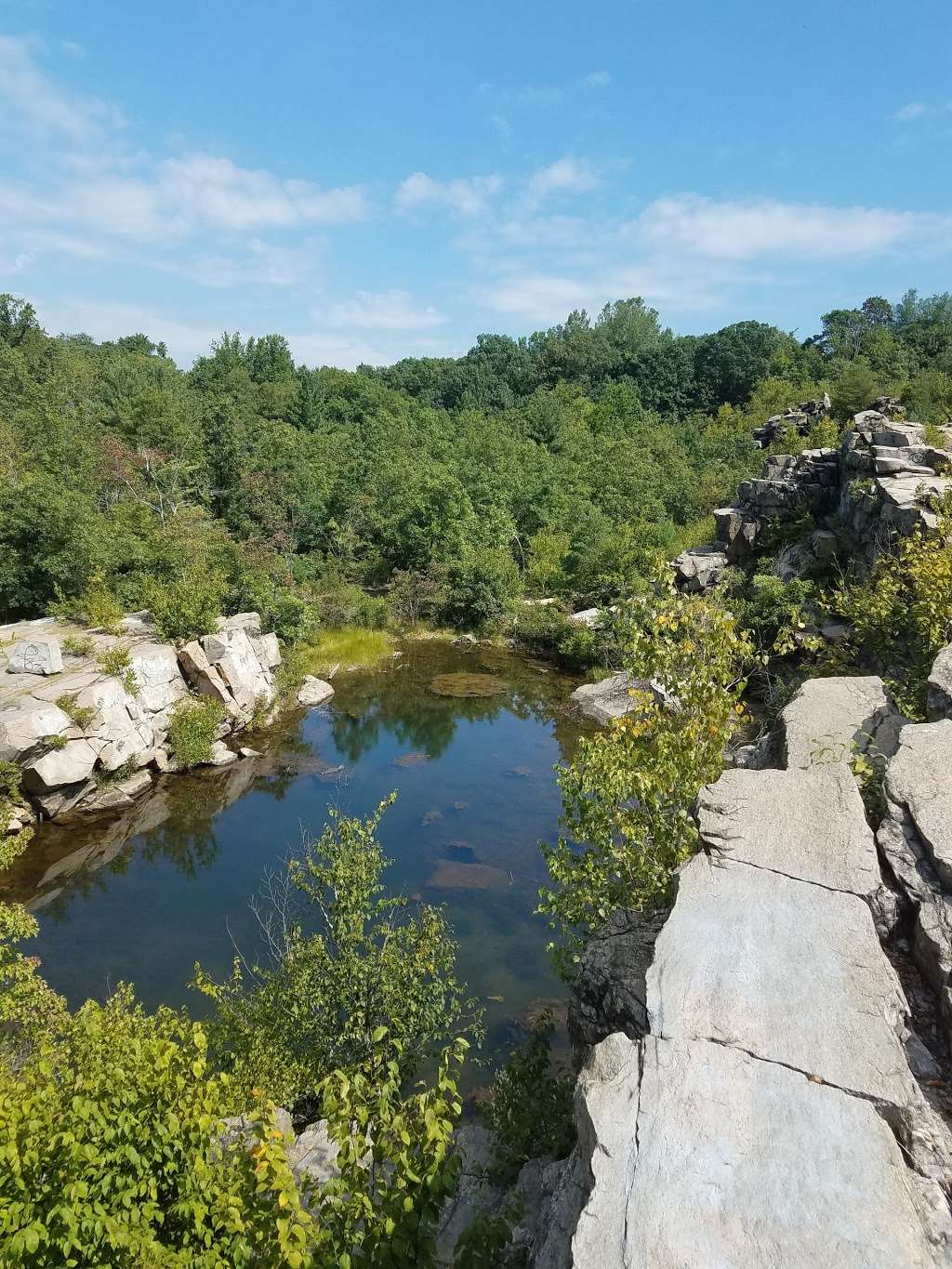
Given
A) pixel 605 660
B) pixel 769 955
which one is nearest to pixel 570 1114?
pixel 769 955

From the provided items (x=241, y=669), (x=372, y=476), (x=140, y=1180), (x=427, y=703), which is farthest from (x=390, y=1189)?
(x=372, y=476)

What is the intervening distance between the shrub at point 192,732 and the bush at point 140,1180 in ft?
52.6

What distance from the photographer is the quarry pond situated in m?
13.3

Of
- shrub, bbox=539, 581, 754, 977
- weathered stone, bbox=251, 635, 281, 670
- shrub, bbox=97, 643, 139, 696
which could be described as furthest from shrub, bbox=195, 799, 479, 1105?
weathered stone, bbox=251, 635, 281, 670

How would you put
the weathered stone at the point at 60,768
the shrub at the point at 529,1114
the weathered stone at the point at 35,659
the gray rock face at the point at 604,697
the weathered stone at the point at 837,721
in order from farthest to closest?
the gray rock face at the point at 604,697 → the weathered stone at the point at 35,659 → the weathered stone at the point at 60,768 → the weathered stone at the point at 837,721 → the shrub at the point at 529,1114

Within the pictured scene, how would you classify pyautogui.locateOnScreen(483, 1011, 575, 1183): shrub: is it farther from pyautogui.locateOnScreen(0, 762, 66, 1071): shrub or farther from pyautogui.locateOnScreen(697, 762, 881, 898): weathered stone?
pyautogui.locateOnScreen(0, 762, 66, 1071): shrub

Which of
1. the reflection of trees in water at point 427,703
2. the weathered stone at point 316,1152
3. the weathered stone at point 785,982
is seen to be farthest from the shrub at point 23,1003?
the reflection of trees in water at point 427,703

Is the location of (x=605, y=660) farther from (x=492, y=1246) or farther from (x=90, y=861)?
(x=492, y=1246)

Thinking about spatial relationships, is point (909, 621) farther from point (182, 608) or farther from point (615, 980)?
point (182, 608)

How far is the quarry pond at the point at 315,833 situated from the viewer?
43.7 feet

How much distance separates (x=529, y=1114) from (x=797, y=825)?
3.69 metres

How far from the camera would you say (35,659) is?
19406mm

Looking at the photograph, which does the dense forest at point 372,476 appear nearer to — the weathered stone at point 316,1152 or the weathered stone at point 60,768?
the weathered stone at point 60,768

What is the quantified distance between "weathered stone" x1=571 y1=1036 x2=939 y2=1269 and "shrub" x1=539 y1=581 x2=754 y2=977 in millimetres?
2469
